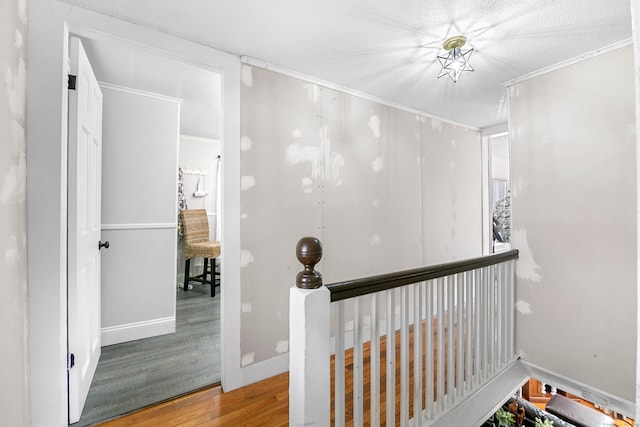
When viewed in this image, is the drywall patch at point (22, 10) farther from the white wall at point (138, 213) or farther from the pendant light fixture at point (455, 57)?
the pendant light fixture at point (455, 57)

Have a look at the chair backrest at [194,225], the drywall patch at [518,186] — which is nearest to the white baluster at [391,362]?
the drywall patch at [518,186]

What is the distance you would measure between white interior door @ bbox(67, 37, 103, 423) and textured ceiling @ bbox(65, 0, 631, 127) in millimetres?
469

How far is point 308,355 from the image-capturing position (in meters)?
0.99

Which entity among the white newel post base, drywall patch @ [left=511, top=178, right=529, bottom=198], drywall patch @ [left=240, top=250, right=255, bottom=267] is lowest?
the white newel post base

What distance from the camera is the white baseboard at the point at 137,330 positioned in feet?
7.88

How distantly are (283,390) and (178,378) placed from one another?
758mm

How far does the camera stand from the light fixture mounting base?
169cm

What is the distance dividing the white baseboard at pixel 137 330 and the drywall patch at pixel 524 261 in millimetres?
3083

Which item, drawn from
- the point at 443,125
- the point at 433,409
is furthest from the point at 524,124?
the point at 433,409

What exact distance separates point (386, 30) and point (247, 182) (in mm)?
1270

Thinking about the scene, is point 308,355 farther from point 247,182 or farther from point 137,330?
point 137,330

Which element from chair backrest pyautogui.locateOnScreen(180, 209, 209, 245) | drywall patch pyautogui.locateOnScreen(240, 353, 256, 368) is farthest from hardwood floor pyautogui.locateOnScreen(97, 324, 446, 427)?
chair backrest pyautogui.locateOnScreen(180, 209, 209, 245)

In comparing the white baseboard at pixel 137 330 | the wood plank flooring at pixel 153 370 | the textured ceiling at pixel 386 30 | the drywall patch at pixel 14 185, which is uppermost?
the textured ceiling at pixel 386 30

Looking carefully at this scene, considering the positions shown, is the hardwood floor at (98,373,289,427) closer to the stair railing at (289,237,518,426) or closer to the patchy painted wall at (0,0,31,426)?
the stair railing at (289,237,518,426)
